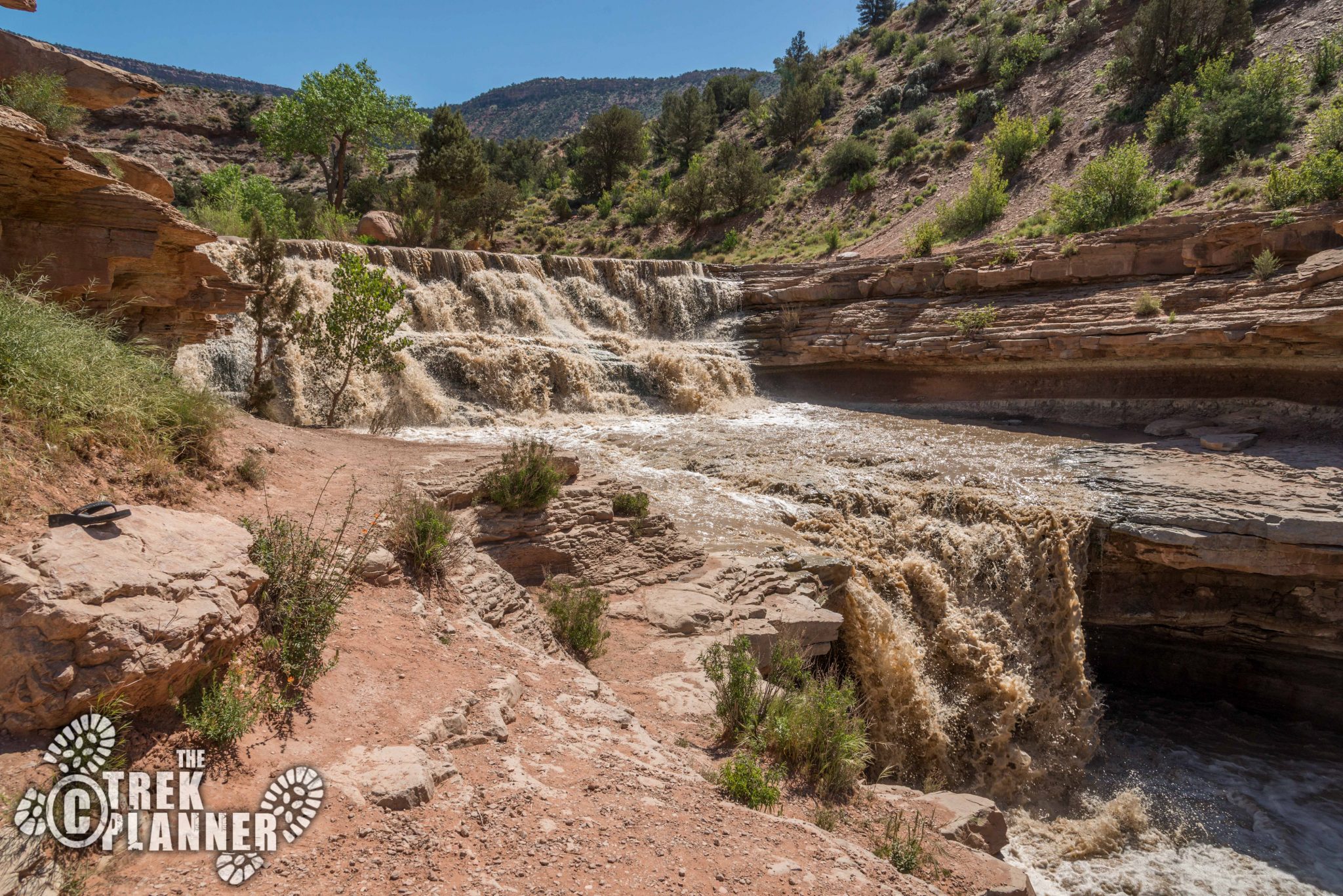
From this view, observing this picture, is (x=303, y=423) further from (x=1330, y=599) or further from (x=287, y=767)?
(x=1330, y=599)

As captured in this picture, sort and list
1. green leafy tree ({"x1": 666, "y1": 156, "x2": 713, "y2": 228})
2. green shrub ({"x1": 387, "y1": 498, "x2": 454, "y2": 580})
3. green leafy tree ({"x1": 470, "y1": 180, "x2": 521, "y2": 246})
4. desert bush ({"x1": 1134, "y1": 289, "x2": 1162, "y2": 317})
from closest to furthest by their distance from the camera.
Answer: green shrub ({"x1": 387, "y1": 498, "x2": 454, "y2": 580})
desert bush ({"x1": 1134, "y1": 289, "x2": 1162, "y2": 317})
green leafy tree ({"x1": 470, "y1": 180, "x2": 521, "y2": 246})
green leafy tree ({"x1": 666, "y1": 156, "x2": 713, "y2": 228})

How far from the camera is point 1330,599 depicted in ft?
24.8

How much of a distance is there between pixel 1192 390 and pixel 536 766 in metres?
13.5

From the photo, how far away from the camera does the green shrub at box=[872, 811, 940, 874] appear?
3428 millimetres

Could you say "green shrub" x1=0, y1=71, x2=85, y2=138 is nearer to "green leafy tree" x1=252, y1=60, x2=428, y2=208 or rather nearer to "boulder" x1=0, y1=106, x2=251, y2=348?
"boulder" x1=0, y1=106, x2=251, y2=348

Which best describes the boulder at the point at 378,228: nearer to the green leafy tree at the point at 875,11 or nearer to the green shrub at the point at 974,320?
the green shrub at the point at 974,320

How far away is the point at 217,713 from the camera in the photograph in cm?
256

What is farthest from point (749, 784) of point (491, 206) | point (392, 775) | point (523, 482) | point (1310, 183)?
point (491, 206)

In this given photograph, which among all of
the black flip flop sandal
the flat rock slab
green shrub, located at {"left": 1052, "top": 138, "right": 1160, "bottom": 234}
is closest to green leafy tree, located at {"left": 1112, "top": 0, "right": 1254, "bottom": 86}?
green shrub, located at {"left": 1052, "top": 138, "right": 1160, "bottom": 234}

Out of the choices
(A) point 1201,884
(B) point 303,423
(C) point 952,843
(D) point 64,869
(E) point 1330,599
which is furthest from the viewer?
(B) point 303,423

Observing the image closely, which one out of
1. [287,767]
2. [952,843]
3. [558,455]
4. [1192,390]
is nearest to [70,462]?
[287,767]

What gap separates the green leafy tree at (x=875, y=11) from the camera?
45.1 meters

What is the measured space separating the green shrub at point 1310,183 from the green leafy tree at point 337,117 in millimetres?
25726

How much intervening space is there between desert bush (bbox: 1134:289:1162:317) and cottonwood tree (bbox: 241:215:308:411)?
1436 centimetres
